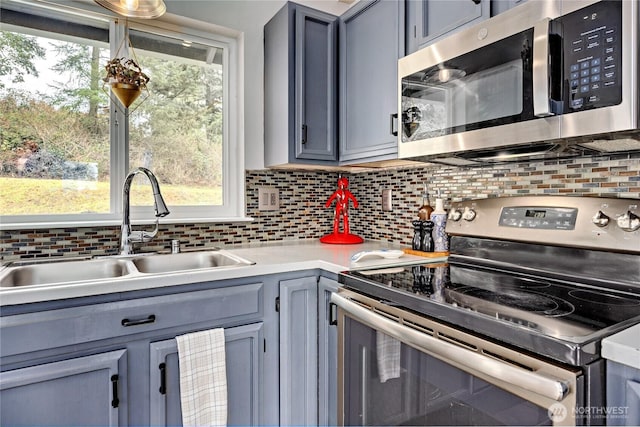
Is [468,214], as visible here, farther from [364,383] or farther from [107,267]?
[107,267]

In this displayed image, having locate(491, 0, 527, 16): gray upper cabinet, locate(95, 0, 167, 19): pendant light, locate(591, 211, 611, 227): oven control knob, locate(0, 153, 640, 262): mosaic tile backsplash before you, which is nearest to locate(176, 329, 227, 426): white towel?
locate(0, 153, 640, 262): mosaic tile backsplash

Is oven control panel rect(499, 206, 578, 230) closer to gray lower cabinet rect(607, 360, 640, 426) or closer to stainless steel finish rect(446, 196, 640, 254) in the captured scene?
stainless steel finish rect(446, 196, 640, 254)

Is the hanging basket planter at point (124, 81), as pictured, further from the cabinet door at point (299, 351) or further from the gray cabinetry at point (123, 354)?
the cabinet door at point (299, 351)

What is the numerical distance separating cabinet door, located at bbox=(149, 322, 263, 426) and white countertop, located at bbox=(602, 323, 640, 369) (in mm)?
1093

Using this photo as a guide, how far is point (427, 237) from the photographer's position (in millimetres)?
1674

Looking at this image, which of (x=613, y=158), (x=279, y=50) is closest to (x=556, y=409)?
(x=613, y=158)

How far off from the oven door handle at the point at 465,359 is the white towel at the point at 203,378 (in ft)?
1.70

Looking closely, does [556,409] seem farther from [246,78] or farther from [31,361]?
[246,78]

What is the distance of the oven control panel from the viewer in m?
1.23

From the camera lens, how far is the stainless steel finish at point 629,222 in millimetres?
1076

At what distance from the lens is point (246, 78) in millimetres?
2072

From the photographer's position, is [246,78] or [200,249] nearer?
[200,249]

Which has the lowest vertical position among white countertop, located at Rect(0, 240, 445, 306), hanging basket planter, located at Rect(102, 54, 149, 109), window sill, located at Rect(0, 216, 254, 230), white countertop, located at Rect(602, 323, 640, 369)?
white countertop, located at Rect(602, 323, 640, 369)

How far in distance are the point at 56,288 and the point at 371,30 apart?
5.27 ft
